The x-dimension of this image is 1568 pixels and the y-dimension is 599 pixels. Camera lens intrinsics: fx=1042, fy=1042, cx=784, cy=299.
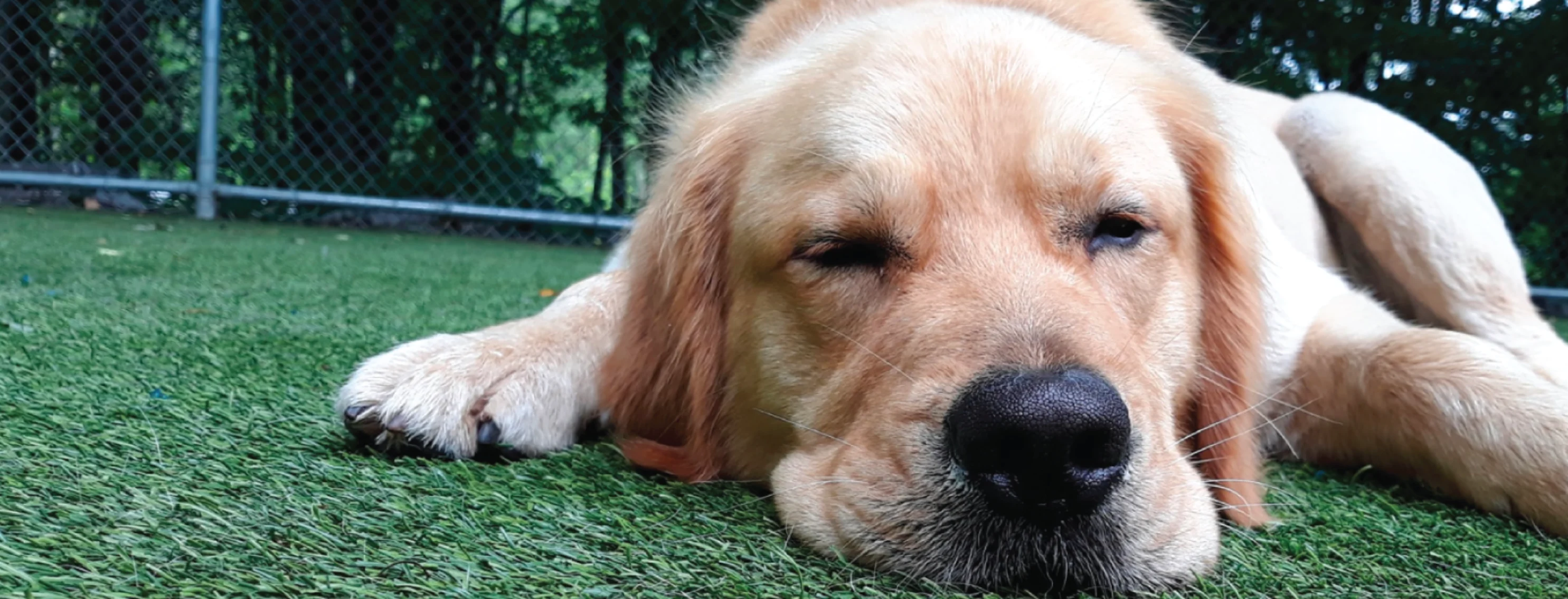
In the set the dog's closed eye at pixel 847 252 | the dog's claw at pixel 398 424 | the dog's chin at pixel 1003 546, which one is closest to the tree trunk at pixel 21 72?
the dog's claw at pixel 398 424

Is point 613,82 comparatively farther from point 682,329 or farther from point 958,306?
point 958,306

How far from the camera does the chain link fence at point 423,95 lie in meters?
7.81

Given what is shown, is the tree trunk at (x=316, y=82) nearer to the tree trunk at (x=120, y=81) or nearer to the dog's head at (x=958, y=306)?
the tree trunk at (x=120, y=81)

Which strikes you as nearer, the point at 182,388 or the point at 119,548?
the point at 119,548

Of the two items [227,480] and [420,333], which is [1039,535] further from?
[420,333]

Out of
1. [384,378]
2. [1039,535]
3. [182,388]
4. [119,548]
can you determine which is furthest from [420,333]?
[1039,535]

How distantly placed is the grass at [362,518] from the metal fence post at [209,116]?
5680mm

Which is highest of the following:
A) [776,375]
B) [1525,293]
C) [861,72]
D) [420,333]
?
[861,72]

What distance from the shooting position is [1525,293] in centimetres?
297

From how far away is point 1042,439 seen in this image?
112cm

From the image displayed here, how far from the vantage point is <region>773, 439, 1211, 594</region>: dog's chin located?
1.22 metres

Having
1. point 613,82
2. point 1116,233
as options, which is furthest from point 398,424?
point 613,82

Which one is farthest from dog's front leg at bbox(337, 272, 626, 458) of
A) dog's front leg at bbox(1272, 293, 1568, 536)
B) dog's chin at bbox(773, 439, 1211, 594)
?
dog's front leg at bbox(1272, 293, 1568, 536)

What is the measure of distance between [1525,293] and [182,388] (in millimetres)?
3406
